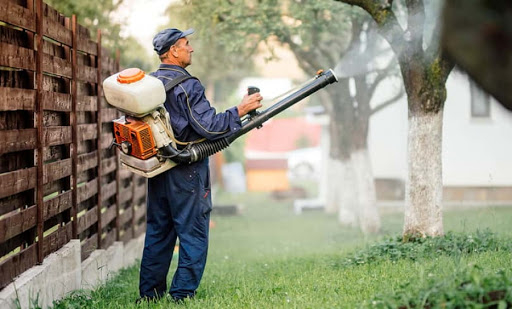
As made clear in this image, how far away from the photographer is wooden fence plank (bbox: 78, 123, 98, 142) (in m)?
7.69

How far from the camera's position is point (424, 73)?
322 inches

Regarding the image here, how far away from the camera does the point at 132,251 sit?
10844 millimetres

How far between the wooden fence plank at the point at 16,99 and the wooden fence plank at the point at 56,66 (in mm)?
518

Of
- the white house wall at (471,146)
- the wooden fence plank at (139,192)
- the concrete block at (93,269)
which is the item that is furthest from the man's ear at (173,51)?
the white house wall at (471,146)

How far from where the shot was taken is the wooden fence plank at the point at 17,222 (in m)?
5.24

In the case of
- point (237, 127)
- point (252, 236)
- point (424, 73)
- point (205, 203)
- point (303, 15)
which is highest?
point (303, 15)

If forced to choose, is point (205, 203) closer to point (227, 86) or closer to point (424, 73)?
point (424, 73)

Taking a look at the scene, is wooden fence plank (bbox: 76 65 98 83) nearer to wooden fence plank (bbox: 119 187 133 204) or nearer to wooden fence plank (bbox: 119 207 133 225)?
wooden fence plank (bbox: 119 187 133 204)

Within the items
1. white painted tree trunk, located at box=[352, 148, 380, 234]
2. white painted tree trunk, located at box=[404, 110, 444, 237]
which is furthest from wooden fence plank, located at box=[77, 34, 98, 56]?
white painted tree trunk, located at box=[352, 148, 380, 234]

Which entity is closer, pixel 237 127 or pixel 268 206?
pixel 237 127

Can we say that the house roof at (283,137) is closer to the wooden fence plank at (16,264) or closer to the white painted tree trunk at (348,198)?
the white painted tree trunk at (348,198)

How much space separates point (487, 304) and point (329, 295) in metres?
1.60

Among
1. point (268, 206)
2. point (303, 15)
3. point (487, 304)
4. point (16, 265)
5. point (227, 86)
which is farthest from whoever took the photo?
point (227, 86)

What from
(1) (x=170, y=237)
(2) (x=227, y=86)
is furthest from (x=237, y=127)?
(2) (x=227, y=86)
